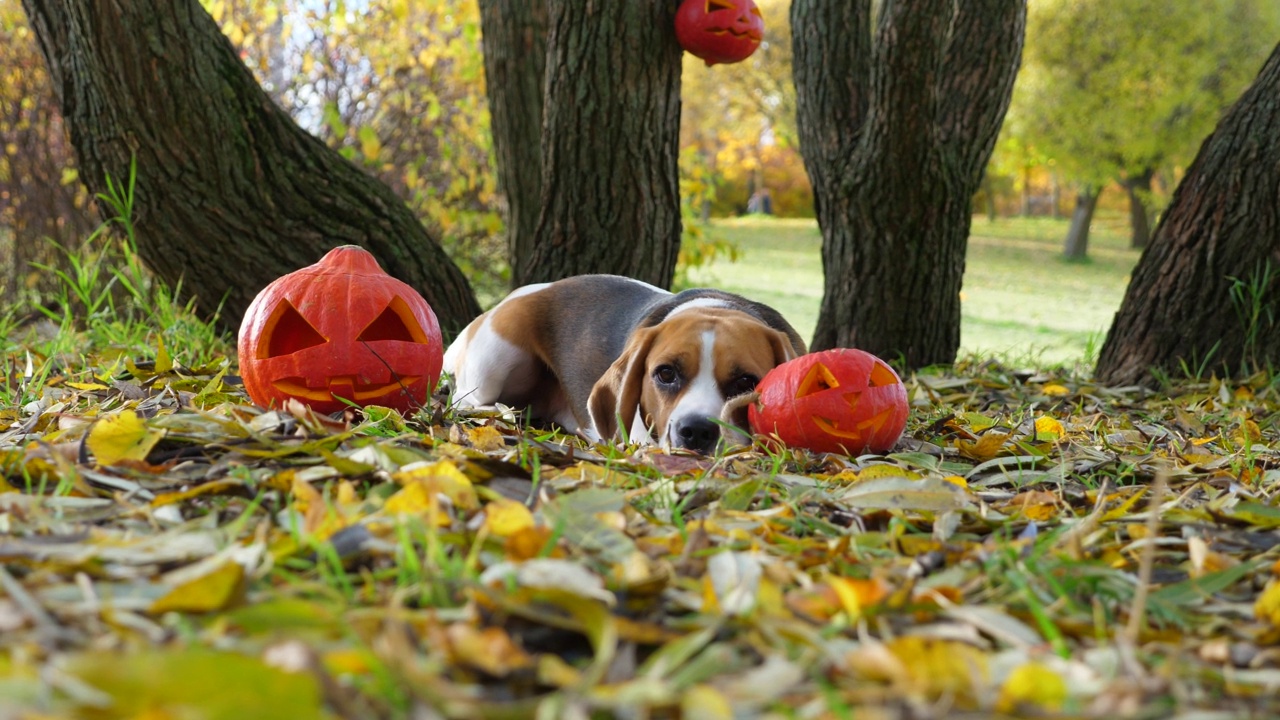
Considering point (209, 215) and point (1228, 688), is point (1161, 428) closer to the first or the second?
point (1228, 688)

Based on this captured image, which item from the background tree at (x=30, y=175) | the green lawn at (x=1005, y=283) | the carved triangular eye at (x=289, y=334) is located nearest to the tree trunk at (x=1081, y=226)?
the green lawn at (x=1005, y=283)

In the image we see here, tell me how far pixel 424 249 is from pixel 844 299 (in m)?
2.41

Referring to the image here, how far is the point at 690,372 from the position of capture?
3703 mm

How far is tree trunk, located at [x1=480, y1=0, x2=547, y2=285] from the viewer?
634 centimetres

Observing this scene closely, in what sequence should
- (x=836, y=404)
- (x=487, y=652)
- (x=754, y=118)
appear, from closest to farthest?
1. (x=487, y=652)
2. (x=836, y=404)
3. (x=754, y=118)

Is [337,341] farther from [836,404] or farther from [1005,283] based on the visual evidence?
[1005,283]

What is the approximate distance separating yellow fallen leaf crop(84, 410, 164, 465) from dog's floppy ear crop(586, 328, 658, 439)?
165cm

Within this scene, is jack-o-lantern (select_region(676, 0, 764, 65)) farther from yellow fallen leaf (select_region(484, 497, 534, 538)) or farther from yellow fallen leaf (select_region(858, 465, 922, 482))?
yellow fallen leaf (select_region(484, 497, 534, 538))

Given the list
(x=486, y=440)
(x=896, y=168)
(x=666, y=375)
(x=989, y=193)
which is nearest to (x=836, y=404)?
(x=666, y=375)

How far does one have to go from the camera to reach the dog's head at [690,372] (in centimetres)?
355

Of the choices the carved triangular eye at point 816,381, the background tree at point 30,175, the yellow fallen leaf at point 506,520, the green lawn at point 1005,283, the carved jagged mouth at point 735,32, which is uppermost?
the carved jagged mouth at point 735,32

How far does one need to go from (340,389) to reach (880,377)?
1.71m

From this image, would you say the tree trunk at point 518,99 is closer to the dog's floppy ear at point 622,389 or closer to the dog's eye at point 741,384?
the dog's floppy ear at point 622,389

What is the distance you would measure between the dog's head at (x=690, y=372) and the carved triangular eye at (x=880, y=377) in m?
0.48
